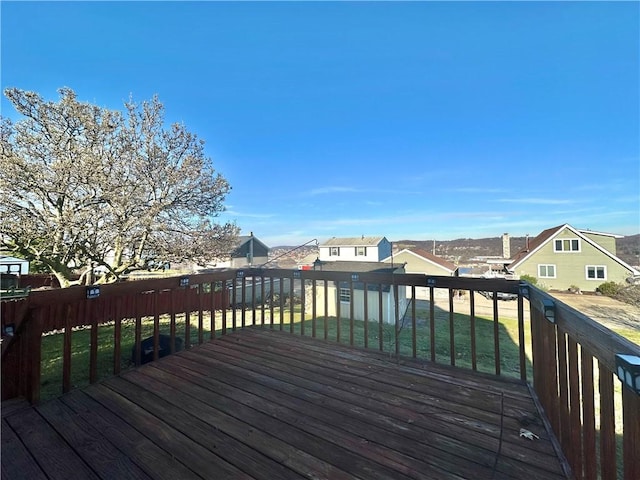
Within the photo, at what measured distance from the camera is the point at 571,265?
19.9 meters

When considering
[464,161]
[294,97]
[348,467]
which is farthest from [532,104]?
[348,467]

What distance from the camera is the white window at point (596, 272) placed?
1914 centimetres

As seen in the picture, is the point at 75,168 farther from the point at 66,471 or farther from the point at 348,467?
the point at 348,467

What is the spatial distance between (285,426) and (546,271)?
83.8 feet

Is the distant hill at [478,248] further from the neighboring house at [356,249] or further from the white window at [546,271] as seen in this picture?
the white window at [546,271]

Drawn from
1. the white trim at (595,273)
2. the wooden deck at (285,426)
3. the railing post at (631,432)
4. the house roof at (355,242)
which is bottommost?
the white trim at (595,273)

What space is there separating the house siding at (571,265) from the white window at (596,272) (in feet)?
0.44

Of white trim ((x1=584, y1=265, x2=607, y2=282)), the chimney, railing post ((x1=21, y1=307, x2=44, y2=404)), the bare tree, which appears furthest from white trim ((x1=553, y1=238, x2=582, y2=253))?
railing post ((x1=21, y1=307, x2=44, y2=404))

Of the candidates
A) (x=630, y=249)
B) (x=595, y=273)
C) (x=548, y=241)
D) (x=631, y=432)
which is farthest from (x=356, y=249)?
(x=631, y=432)

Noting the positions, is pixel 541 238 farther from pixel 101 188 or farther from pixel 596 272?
pixel 101 188

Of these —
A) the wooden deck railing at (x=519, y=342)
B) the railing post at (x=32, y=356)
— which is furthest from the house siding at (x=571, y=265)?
the railing post at (x=32, y=356)

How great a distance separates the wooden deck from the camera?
1.30 m

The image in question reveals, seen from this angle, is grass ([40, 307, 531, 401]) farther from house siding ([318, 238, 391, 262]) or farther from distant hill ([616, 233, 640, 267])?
distant hill ([616, 233, 640, 267])

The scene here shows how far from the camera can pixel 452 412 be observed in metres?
1.74
